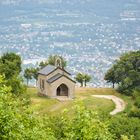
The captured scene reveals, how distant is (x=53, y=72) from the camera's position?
76562 millimetres

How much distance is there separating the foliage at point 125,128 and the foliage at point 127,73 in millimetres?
25062

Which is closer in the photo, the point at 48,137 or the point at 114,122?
the point at 48,137

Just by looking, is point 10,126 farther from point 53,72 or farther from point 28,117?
point 53,72

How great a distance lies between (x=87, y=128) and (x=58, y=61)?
59.9m

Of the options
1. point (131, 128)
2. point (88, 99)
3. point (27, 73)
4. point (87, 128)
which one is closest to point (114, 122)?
point (131, 128)

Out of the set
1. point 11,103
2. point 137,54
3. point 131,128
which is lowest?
point 131,128

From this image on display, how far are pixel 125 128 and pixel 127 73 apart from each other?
1276 inches

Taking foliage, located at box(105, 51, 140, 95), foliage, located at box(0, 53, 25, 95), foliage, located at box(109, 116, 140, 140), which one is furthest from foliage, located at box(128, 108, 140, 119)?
foliage, located at box(105, 51, 140, 95)

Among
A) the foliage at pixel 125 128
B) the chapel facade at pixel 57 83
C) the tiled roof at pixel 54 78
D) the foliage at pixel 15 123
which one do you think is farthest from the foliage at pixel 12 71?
the foliage at pixel 15 123

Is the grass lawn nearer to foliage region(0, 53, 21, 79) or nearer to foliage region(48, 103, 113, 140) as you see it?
foliage region(0, 53, 21, 79)

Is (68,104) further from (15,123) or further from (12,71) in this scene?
(15,123)

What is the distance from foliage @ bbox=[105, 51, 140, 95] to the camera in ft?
247

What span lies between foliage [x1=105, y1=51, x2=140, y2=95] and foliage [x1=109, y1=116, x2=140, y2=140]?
25.1 m

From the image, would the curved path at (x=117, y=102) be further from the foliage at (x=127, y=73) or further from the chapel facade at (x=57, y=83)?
the chapel facade at (x=57, y=83)
